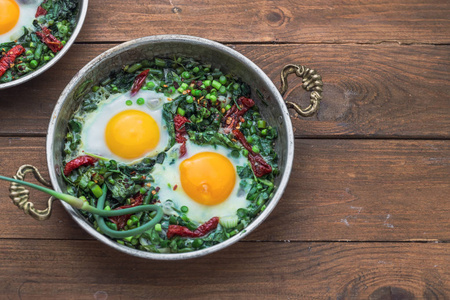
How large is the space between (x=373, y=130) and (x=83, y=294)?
7.19 ft

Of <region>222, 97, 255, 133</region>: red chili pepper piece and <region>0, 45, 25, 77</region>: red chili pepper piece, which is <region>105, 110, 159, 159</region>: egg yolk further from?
<region>0, 45, 25, 77</region>: red chili pepper piece

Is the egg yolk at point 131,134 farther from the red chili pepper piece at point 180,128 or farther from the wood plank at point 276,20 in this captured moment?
the wood plank at point 276,20

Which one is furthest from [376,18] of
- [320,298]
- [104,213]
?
[104,213]

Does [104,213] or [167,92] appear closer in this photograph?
[104,213]

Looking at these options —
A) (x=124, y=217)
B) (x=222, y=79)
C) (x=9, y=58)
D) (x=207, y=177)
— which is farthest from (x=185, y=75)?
(x=9, y=58)

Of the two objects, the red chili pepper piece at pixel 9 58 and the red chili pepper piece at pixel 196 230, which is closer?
the red chili pepper piece at pixel 196 230

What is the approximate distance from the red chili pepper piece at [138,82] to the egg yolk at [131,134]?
157mm

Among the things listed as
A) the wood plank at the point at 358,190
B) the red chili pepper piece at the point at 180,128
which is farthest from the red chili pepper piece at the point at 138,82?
the wood plank at the point at 358,190

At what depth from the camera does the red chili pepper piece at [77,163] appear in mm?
2738

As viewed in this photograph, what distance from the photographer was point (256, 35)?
3189 millimetres

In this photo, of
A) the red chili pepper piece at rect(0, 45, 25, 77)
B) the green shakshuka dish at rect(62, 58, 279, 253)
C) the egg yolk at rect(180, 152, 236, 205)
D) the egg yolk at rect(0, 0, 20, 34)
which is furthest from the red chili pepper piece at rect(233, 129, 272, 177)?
the egg yolk at rect(0, 0, 20, 34)

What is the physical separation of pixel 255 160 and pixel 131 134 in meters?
Result: 0.76

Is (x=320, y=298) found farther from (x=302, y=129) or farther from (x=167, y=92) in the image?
(x=167, y=92)

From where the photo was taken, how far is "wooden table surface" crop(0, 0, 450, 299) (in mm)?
2984
